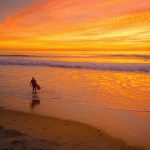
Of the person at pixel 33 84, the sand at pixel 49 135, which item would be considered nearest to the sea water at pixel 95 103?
the person at pixel 33 84

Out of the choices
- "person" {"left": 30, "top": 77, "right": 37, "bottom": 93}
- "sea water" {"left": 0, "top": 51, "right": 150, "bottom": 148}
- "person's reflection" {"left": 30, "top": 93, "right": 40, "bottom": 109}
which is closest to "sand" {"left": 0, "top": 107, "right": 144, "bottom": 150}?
"sea water" {"left": 0, "top": 51, "right": 150, "bottom": 148}

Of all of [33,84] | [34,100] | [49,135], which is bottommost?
[49,135]

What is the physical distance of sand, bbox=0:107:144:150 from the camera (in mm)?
7496

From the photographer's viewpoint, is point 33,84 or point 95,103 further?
point 33,84

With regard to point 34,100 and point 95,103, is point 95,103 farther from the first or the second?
point 34,100

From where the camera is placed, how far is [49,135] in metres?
9.12

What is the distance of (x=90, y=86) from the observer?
1839 centimetres

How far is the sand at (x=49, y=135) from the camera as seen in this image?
24.6ft

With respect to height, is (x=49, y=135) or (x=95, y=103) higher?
(x=95, y=103)

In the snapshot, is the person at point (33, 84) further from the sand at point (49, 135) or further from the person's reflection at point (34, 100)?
the sand at point (49, 135)

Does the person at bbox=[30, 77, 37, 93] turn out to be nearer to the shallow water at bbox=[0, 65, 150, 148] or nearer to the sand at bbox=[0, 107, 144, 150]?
the shallow water at bbox=[0, 65, 150, 148]

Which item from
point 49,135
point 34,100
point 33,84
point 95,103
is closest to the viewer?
point 49,135

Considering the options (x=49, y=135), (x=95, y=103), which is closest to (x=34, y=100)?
(x=95, y=103)

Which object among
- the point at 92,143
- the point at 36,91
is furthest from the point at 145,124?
the point at 36,91
